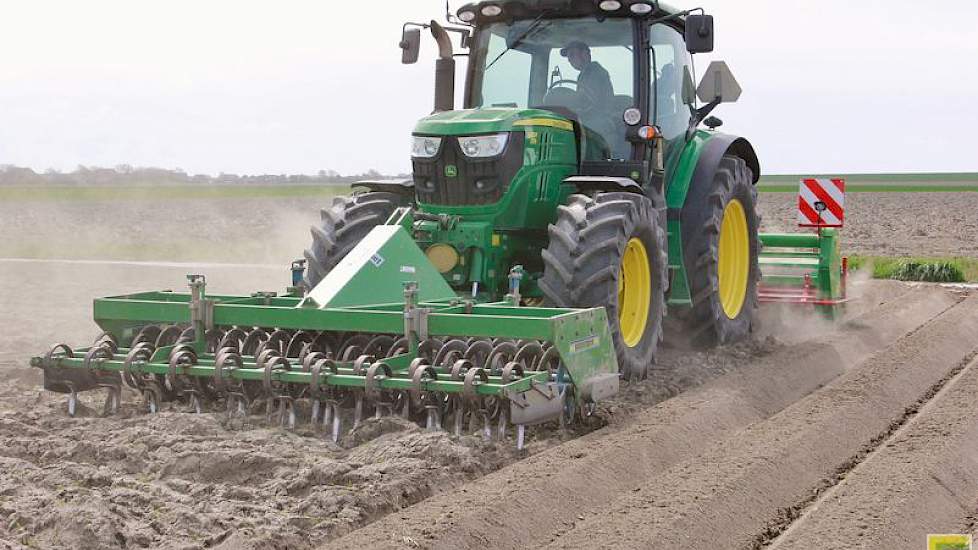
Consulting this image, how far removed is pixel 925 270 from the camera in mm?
15656

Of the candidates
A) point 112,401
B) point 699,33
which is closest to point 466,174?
point 699,33

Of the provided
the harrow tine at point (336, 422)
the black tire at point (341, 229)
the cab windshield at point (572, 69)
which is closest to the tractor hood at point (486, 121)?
the cab windshield at point (572, 69)

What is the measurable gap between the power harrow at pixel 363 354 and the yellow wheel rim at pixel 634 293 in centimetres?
97

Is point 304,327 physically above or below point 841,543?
above

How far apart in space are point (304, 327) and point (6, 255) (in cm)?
1502

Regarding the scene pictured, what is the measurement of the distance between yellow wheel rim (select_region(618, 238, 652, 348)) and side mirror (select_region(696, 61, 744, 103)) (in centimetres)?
184

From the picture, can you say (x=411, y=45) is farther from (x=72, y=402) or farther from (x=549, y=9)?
(x=72, y=402)

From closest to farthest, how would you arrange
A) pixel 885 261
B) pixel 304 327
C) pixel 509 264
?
pixel 304 327 → pixel 509 264 → pixel 885 261

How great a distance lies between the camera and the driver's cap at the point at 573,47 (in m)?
8.51

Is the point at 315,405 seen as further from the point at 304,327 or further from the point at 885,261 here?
the point at 885,261

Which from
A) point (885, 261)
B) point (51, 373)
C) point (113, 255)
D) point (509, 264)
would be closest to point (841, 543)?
point (509, 264)

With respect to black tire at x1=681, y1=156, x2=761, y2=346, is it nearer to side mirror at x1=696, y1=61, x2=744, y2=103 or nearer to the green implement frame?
side mirror at x1=696, y1=61, x2=744, y2=103

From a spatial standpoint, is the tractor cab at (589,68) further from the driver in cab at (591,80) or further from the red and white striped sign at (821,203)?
the red and white striped sign at (821,203)

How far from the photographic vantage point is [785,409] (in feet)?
22.9
